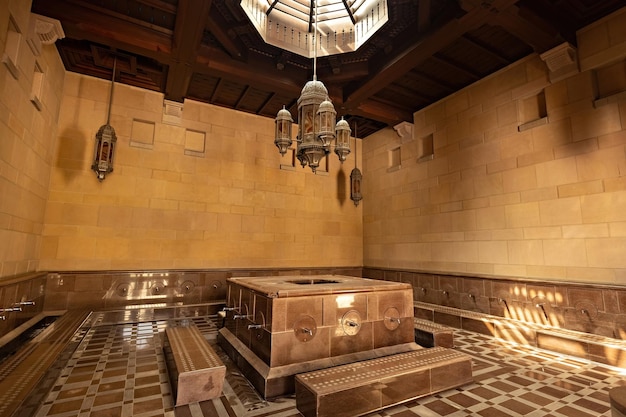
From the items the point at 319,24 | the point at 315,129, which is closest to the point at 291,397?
the point at 315,129

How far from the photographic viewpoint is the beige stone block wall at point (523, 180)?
439cm

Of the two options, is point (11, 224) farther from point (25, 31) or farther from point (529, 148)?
point (529, 148)

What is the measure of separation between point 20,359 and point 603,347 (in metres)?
6.63

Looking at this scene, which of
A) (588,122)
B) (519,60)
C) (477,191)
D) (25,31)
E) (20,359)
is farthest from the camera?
(477,191)

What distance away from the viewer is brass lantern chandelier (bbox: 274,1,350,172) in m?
3.85

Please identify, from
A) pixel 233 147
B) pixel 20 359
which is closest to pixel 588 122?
pixel 233 147

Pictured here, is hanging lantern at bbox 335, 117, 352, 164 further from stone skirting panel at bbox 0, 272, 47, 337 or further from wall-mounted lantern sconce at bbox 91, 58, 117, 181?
wall-mounted lantern sconce at bbox 91, 58, 117, 181

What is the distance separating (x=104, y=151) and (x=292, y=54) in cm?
398

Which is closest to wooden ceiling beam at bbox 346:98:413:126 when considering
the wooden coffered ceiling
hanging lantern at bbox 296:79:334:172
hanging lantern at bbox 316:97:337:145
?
the wooden coffered ceiling

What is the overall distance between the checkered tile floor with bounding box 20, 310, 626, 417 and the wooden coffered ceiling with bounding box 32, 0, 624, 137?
4577 millimetres

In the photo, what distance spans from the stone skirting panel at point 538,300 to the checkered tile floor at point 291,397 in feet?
2.08

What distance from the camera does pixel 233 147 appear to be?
746 cm

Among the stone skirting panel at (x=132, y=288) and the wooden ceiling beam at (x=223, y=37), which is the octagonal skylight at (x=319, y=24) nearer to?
the wooden ceiling beam at (x=223, y=37)

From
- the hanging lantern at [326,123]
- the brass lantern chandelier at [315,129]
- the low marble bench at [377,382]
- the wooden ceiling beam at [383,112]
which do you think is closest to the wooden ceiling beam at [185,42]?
the brass lantern chandelier at [315,129]
